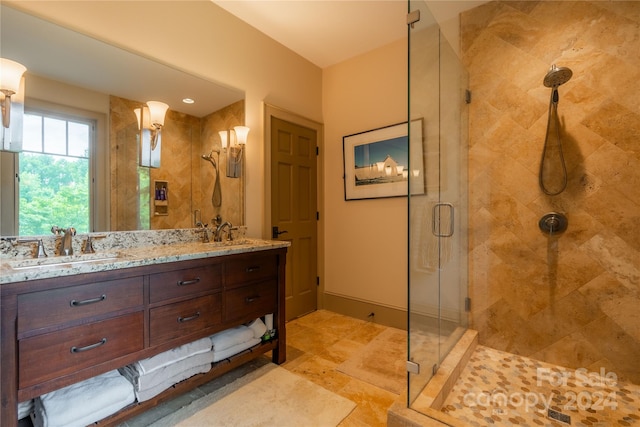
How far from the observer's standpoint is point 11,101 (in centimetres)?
143

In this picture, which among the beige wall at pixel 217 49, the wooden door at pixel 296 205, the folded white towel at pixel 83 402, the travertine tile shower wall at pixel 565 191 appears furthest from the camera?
the wooden door at pixel 296 205

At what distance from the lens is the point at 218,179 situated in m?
2.31

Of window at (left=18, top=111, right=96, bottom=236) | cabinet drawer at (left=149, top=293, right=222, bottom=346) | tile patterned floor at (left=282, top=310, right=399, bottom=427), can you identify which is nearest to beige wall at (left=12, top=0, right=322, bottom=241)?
window at (left=18, top=111, right=96, bottom=236)

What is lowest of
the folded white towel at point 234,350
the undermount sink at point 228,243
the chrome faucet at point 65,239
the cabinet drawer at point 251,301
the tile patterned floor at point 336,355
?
the tile patterned floor at point 336,355

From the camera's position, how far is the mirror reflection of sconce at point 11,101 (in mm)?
1403

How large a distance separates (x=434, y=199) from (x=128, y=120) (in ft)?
6.76

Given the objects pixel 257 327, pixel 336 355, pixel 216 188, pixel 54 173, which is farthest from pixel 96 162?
pixel 336 355

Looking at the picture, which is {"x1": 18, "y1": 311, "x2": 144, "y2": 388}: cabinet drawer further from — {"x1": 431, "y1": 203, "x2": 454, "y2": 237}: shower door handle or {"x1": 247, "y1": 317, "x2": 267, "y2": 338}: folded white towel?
{"x1": 431, "y1": 203, "x2": 454, "y2": 237}: shower door handle

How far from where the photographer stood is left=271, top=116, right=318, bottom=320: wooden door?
2852 millimetres

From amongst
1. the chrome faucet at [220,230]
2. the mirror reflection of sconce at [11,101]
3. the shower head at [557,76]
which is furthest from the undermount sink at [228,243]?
the shower head at [557,76]

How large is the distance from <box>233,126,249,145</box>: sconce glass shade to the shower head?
89.2 inches

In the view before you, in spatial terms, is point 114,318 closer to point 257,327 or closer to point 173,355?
point 173,355

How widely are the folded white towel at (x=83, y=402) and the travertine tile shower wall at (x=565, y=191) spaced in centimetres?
251

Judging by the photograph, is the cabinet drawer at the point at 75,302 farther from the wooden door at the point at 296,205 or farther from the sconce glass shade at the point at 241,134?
the wooden door at the point at 296,205
